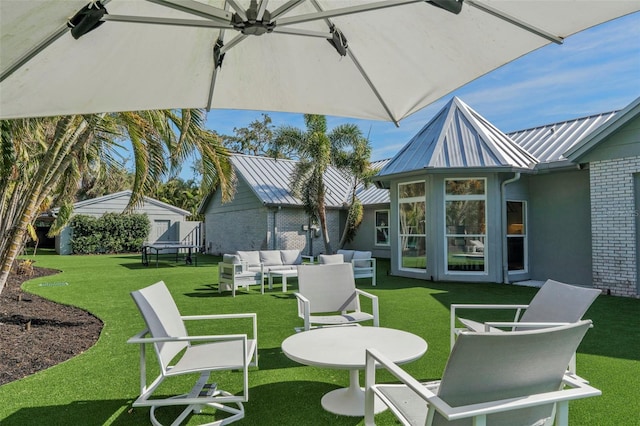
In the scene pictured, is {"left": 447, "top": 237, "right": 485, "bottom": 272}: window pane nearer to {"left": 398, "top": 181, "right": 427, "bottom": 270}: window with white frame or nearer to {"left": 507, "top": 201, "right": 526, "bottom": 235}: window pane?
{"left": 398, "top": 181, "right": 427, "bottom": 270}: window with white frame

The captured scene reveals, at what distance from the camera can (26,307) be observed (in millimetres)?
7934

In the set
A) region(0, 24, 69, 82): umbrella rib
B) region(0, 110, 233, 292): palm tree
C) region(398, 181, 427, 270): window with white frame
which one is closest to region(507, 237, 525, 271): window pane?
region(398, 181, 427, 270): window with white frame

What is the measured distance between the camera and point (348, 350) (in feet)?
11.6

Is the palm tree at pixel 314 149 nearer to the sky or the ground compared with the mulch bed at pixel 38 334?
nearer to the sky

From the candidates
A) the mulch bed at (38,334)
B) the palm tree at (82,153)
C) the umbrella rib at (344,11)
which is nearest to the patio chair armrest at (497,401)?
the umbrella rib at (344,11)

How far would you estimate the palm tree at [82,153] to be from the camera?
597 cm

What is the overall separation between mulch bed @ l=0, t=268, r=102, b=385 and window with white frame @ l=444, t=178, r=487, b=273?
917cm

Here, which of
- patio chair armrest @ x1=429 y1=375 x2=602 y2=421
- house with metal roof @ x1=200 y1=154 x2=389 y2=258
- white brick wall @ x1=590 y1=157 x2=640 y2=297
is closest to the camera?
patio chair armrest @ x1=429 y1=375 x2=602 y2=421

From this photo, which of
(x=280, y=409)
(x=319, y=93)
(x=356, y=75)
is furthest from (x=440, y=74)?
(x=280, y=409)

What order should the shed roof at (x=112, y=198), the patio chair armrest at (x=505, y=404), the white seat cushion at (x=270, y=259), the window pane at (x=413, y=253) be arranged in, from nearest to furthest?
the patio chair armrest at (x=505, y=404)
the white seat cushion at (x=270, y=259)
the window pane at (x=413, y=253)
the shed roof at (x=112, y=198)

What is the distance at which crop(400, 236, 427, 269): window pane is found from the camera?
1233 centimetres

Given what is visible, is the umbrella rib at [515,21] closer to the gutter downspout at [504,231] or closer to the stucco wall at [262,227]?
the gutter downspout at [504,231]

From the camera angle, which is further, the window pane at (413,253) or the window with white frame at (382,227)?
the window with white frame at (382,227)

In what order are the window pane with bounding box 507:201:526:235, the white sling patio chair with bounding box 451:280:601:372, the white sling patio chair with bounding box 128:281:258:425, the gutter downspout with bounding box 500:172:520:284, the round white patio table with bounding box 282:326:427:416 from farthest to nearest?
1. the window pane with bounding box 507:201:526:235
2. the gutter downspout with bounding box 500:172:520:284
3. the white sling patio chair with bounding box 451:280:601:372
4. the round white patio table with bounding box 282:326:427:416
5. the white sling patio chair with bounding box 128:281:258:425
